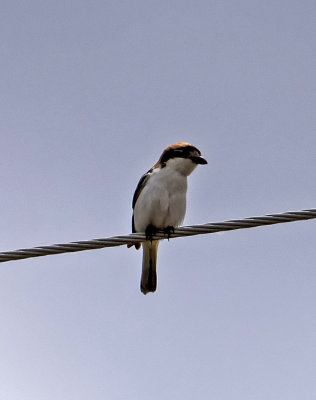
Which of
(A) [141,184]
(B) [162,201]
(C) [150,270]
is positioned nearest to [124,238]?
(B) [162,201]

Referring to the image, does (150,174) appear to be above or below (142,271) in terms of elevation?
above

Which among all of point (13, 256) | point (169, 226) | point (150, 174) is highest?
point (150, 174)

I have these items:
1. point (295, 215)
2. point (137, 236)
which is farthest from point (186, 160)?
point (295, 215)

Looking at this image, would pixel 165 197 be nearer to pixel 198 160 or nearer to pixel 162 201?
pixel 162 201

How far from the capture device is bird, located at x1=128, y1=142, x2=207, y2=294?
28.5ft

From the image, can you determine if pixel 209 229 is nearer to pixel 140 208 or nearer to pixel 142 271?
pixel 140 208

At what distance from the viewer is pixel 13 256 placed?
5.80m

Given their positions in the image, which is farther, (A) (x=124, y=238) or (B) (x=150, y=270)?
(B) (x=150, y=270)

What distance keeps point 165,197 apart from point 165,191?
0.07 m

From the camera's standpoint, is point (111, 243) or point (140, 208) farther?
point (140, 208)

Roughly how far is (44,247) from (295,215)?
1.90 metres

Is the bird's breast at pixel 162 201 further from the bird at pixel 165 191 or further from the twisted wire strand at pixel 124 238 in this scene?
the twisted wire strand at pixel 124 238

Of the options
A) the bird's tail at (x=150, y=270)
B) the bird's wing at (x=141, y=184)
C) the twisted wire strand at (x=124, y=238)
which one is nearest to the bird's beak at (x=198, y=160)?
the bird's wing at (x=141, y=184)

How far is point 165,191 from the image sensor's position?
873 cm
